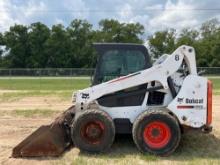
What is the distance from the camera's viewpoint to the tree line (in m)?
66.8

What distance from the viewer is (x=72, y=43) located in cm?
6938

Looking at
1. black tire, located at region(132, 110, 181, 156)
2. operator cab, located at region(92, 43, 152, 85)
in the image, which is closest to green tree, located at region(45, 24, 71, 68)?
operator cab, located at region(92, 43, 152, 85)

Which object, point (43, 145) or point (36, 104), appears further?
point (36, 104)

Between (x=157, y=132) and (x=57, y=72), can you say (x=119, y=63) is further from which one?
(x=57, y=72)

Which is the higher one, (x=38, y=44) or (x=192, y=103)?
(x=38, y=44)

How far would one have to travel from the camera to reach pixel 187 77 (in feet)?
25.9

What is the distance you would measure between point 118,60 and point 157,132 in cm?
168

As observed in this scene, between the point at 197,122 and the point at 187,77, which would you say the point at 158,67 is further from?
the point at 197,122

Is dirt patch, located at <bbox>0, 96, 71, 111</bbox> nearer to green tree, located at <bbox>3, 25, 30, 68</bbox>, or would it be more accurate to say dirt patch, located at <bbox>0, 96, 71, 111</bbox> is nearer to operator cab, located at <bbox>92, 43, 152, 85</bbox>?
operator cab, located at <bbox>92, 43, 152, 85</bbox>

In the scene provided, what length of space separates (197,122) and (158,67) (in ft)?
4.22

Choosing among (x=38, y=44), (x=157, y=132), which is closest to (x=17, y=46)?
(x=38, y=44)

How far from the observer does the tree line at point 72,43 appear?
66812 millimetres

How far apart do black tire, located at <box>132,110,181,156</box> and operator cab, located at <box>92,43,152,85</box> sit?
41.7 inches

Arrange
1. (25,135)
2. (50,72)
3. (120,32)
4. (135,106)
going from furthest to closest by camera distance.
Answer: (120,32)
(50,72)
(25,135)
(135,106)
